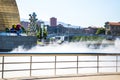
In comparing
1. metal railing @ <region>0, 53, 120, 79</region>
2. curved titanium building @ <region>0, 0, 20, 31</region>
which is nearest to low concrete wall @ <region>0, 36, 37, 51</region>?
curved titanium building @ <region>0, 0, 20, 31</region>

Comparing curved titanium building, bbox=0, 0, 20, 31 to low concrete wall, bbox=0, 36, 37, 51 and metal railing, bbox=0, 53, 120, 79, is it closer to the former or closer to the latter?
low concrete wall, bbox=0, 36, 37, 51

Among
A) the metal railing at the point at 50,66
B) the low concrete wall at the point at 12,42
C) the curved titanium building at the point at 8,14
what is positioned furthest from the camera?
the curved titanium building at the point at 8,14

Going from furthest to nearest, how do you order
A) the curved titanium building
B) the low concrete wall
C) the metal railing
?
the curved titanium building
the low concrete wall
the metal railing

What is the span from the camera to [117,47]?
80.2 meters

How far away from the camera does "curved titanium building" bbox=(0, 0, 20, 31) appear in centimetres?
7304

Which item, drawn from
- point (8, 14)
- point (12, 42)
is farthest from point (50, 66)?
point (8, 14)

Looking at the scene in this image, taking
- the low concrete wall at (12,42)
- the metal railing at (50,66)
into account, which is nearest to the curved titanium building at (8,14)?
the low concrete wall at (12,42)

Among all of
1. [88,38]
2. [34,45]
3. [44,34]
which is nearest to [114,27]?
[88,38]

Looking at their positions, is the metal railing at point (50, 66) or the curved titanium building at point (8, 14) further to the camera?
the curved titanium building at point (8, 14)

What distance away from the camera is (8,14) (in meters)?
75.4

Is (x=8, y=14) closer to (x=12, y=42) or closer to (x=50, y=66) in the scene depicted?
(x=12, y=42)

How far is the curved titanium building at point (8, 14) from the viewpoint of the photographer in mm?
73044

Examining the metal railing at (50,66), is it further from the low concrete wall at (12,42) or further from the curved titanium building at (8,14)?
the curved titanium building at (8,14)

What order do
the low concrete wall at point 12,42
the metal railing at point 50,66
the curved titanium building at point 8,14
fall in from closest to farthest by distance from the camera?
1. the metal railing at point 50,66
2. the low concrete wall at point 12,42
3. the curved titanium building at point 8,14
